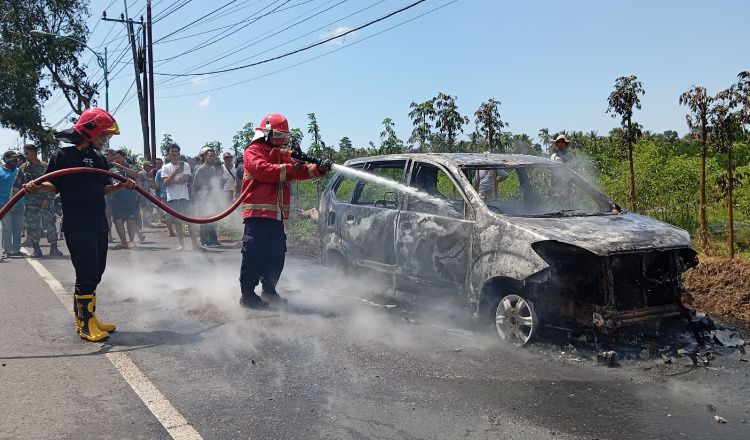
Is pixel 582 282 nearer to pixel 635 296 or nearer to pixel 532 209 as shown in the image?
pixel 635 296

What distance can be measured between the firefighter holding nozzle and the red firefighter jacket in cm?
133

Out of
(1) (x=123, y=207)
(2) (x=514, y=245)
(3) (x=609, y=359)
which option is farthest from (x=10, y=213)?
(3) (x=609, y=359)

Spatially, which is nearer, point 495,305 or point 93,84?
point 495,305

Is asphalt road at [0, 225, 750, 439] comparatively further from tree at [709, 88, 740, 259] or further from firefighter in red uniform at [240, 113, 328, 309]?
tree at [709, 88, 740, 259]

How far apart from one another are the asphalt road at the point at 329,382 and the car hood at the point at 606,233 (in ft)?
2.98

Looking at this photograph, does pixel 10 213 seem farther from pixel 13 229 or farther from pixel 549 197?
pixel 549 197

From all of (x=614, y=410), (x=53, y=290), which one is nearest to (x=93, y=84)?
(x=53, y=290)

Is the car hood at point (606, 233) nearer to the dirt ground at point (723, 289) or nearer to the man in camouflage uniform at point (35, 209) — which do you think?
the dirt ground at point (723, 289)

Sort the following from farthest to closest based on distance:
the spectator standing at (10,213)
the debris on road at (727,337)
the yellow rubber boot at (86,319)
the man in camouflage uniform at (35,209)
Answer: the man in camouflage uniform at (35,209) < the spectator standing at (10,213) < the yellow rubber boot at (86,319) < the debris on road at (727,337)

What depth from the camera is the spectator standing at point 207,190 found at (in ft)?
41.2

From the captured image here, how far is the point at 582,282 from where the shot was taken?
4.99 m

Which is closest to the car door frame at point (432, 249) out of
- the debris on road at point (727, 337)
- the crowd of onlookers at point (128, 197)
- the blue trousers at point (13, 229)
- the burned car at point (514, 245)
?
the burned car at point (514, 245)

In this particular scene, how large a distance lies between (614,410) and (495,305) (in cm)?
167

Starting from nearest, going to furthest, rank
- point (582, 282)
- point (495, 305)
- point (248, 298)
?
point (582, 282) < point (495, 305) < point (248, 298)
